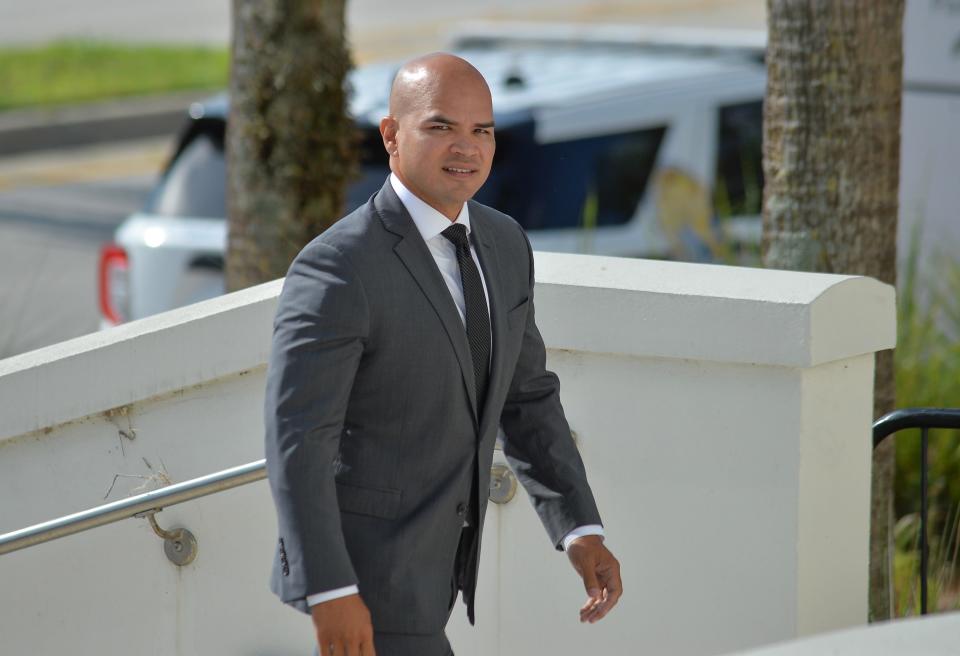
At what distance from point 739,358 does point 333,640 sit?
1.29m

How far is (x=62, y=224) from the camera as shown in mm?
→ 13273

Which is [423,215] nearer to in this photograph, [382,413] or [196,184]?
[382,413]

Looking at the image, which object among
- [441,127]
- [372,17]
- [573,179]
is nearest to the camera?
[441,127]

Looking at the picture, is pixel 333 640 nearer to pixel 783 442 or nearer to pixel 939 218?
pixel 783 442

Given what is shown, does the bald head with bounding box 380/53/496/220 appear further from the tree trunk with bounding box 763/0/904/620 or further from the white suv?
the white suv

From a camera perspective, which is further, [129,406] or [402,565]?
[129,406]

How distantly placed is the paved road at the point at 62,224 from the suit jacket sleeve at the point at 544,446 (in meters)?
4.71

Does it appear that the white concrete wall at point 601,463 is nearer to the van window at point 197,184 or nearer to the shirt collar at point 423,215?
the shirt collar at point 423,215

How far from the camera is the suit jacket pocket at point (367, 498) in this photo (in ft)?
9.30

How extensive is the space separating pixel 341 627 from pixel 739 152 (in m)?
5.08

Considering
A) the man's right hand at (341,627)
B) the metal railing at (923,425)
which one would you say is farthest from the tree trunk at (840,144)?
the man's right hand at (341,627)

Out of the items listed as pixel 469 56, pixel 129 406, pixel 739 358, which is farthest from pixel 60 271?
pixel 739 358

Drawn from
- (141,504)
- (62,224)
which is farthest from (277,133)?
(62,224)

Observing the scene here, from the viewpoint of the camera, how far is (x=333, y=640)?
8.68 ft
